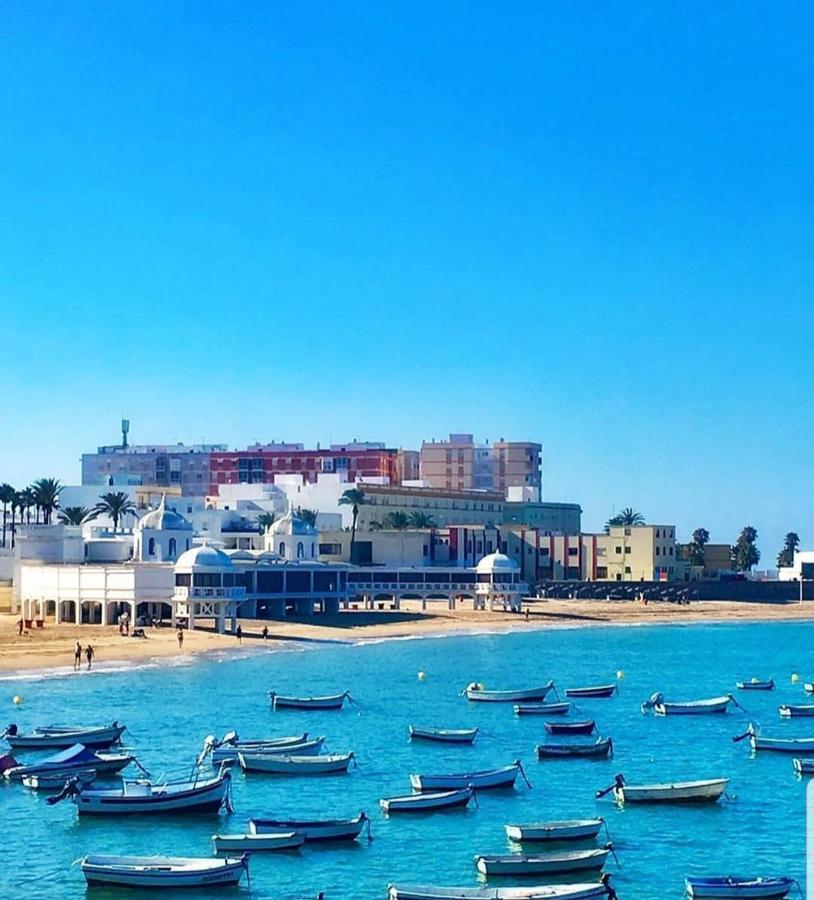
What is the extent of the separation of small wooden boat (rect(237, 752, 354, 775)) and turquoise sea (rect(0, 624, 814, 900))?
833 mm

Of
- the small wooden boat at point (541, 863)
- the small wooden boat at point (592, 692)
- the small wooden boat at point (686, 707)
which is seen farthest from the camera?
the small wooden boat at point (592, 692)

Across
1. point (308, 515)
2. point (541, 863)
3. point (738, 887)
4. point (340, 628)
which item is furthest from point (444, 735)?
point (308, 515)

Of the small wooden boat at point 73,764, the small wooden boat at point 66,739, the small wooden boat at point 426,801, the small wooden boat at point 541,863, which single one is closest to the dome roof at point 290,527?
the small wooden boat at point 66,739

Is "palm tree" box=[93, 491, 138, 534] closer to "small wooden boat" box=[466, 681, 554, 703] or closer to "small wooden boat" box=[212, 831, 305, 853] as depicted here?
"small wooden boat" box=[466, 681, 554, 703]

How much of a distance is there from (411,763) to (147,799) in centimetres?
1740

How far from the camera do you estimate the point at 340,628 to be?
14100cm

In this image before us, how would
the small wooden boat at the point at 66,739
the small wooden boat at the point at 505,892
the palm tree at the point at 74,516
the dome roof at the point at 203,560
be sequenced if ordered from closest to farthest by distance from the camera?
the small wooden boat at the point at 505,892 < the small wooden boat at the point at 66,739 < the dome roof at the point at 203,560 < the palm tree at the point at 74,516

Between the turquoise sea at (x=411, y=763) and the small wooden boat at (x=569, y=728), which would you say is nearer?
the turquoise sea at (x=411, y=763)

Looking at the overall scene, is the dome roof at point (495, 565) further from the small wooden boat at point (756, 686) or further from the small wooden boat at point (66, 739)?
the small wooden boat at point (66, 739)

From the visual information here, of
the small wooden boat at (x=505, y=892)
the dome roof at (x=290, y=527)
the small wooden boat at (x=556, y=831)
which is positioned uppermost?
the dome roof at (x=290, y=527)

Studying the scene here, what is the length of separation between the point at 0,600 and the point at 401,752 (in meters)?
80.9

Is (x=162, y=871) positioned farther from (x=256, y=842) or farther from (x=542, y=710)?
(x=542, y=710)

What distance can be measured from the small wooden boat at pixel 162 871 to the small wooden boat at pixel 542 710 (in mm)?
44688

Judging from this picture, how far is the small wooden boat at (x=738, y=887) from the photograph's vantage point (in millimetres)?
47406
